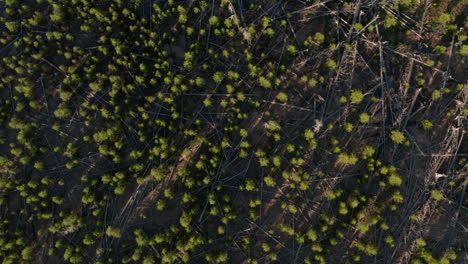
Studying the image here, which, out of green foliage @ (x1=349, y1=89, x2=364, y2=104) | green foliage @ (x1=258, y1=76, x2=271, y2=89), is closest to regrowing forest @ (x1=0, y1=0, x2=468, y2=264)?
green foliage @ (x1=258, y1=76, x2=271, y2=89)

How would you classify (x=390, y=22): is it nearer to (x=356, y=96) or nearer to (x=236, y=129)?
(x=356, y=96)

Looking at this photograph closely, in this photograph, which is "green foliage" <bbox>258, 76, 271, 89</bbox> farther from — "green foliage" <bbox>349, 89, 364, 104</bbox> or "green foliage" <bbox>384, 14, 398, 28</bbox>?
"green foliage" <bbox>384, 14, 398, 28</bbox>

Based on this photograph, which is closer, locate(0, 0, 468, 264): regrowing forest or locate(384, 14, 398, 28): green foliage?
locate(0, 0, 468, 264): regrowing forest

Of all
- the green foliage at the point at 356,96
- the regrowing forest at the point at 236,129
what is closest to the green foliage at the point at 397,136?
the regrowing forest at the point at 236,129

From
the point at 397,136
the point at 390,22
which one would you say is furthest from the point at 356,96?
the point at 390,22

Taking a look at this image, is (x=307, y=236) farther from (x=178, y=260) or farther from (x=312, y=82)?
(x=312, y=82)

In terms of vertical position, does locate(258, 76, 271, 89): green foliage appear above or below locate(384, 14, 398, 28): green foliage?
below

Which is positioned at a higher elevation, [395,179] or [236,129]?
[236,129]

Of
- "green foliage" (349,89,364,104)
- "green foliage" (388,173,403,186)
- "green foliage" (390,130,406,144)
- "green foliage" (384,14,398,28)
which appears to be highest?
"green foliage" (384,14,398,28)

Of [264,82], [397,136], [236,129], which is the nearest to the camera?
[397,136]
